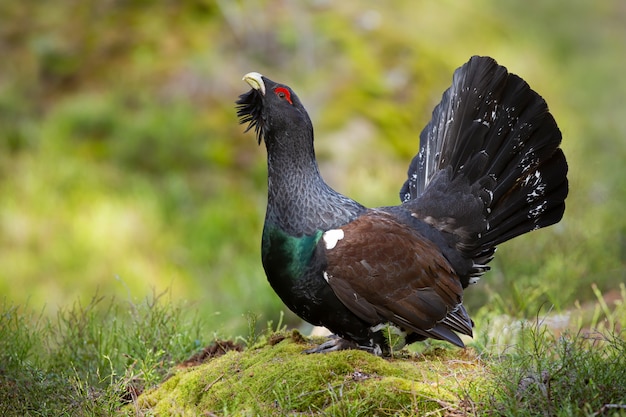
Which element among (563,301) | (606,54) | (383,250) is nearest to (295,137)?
(383,250)

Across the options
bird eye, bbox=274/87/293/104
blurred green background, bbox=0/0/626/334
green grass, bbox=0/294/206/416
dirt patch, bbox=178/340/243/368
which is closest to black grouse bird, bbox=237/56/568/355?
bird eye, bbox=274/87/293/104

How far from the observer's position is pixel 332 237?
154 inches

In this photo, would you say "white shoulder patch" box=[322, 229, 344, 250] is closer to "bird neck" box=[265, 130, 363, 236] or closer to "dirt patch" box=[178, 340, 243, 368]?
"bird neck" box=[265, 130, 363, 236]

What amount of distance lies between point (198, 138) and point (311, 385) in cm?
670

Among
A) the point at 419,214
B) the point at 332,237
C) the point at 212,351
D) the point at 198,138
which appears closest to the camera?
the point at 332,237

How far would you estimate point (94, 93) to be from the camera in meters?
10.4

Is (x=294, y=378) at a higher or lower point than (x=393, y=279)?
lower

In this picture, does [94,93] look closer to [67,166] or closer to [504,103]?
[67,166]

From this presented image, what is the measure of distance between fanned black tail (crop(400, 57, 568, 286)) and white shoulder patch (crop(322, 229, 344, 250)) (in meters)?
0.81

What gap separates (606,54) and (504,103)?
42.3ft

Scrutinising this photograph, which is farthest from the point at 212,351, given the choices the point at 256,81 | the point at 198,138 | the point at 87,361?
the point at 198,138

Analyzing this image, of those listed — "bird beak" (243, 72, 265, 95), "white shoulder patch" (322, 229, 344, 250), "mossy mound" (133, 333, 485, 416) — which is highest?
"bird beak" (243, 72, 265, 95)

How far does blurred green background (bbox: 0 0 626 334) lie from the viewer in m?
7.91

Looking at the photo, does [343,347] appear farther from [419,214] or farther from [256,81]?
[256,81]
